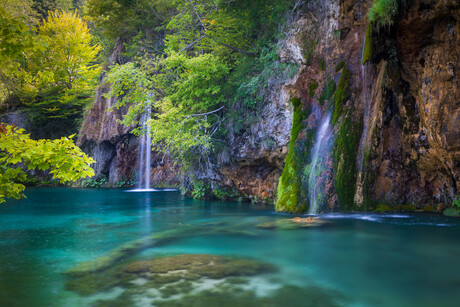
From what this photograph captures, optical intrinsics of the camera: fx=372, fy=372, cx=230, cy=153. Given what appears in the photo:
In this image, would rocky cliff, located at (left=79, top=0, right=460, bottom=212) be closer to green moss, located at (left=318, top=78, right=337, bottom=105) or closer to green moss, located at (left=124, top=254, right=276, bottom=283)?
green moss, located at (left=318, top=78, right=337, bottom=105)

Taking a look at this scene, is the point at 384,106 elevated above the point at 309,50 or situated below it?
below

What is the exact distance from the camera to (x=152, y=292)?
15.2ft

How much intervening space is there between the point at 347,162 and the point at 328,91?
8.81 feet

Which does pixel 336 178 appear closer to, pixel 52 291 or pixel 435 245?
pixel 435 245

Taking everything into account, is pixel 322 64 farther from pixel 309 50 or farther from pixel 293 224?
pixel 293 224

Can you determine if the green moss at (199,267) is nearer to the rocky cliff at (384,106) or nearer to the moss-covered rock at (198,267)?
the moss-covered rock at (198,267)

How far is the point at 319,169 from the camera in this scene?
11125 mm

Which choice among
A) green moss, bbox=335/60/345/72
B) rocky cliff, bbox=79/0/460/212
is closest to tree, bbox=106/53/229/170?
rocky cliff, bbox=79/0/460/212

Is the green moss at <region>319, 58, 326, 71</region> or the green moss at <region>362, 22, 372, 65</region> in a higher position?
the green moss at <region>319, 58, 326, 71</region>

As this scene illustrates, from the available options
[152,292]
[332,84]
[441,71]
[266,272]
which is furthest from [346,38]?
[152,292]

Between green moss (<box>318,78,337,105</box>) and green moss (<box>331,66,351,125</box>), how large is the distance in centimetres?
52

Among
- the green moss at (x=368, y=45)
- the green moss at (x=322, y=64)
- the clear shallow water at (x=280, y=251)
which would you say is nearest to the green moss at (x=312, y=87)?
the green moss at (x=322, y=64)

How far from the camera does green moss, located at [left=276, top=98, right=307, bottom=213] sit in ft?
37.8

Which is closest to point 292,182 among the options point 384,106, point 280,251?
point 384,106
